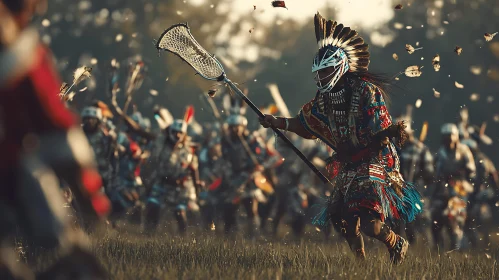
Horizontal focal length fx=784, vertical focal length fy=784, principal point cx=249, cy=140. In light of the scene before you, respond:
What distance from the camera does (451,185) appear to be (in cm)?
1266

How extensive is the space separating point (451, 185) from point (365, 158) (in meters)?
6.48

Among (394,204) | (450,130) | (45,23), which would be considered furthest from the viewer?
(45,23)

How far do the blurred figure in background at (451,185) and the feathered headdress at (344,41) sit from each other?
585 centimetres

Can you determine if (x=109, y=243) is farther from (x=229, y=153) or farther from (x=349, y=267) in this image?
(x=229, y=153)

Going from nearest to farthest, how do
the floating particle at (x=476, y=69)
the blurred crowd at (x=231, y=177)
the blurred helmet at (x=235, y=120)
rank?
the blurred crowd at (x=231, y=177) < the blurred helmet at (x=235, y=120) < the floating particle at (x=476, y=69)

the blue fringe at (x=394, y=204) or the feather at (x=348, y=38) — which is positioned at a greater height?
the feather at (x=348, y=38)

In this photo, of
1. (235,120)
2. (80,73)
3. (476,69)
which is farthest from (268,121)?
(476,69)

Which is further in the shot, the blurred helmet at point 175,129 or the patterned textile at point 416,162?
the patterned textile at point 416,162

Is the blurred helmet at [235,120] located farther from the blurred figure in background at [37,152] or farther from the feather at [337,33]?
the blurred figure in background at [37,152]

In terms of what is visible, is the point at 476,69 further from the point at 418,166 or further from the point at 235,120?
the point at 235,120

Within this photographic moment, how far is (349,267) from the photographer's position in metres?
6.11

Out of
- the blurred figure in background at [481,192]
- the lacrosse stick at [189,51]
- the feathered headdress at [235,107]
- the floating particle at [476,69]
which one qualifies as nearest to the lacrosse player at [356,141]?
the lacrosse stick at [189,51]

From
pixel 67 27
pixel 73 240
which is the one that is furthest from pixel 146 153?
pixel 67 27

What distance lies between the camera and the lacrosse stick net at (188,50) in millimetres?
6516
